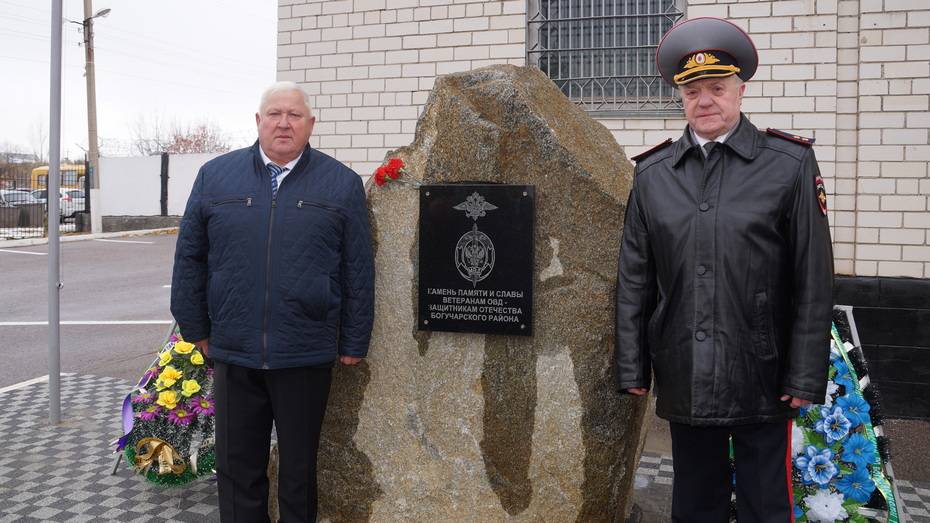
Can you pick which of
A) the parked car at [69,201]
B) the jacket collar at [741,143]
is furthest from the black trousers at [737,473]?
the parked car at [69,201]

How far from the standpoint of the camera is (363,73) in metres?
7.20

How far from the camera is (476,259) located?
3037mm

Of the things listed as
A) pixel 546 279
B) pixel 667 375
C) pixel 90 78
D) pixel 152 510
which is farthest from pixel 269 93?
pixel 90 78

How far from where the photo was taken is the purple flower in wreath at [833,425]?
10.00 ft

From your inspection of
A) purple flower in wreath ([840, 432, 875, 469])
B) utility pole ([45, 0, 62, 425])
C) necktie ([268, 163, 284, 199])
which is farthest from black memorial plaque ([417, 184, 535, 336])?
utility pole ([45, 0, 62, 425])

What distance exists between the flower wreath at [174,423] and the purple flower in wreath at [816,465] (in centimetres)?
263

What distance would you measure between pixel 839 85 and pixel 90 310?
325 inches

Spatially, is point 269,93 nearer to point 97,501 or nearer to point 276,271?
point 276,271

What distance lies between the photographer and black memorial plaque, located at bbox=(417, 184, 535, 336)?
2936mm

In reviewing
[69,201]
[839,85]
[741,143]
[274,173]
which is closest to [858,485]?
[741,143]

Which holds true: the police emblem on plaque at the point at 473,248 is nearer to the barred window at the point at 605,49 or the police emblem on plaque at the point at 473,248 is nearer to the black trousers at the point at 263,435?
the black trousers at the point at 263,435

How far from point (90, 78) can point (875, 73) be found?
20407mm

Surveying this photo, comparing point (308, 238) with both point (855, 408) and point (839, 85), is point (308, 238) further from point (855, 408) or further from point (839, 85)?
point (839, 85)

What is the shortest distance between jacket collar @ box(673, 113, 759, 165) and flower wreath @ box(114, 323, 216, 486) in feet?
8.34
